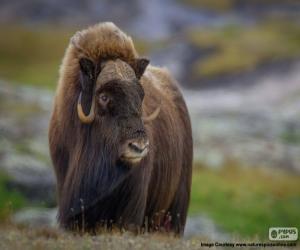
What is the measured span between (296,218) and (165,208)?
50.1ft

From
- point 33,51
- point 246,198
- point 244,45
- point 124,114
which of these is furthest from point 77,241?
point 33,51

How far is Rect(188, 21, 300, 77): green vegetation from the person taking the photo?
174 feet

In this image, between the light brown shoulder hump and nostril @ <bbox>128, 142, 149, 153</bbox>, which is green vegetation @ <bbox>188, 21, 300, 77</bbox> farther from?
nostril @ <bbox>128, 142, 149, 153</bbox>

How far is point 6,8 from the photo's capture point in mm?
76375

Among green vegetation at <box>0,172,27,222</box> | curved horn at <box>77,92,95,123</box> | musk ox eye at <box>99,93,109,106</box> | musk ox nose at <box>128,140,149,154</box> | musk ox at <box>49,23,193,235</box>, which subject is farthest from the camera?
green vegetation at <box>0,172,27,222</box>

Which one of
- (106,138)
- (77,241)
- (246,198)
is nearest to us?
(77,241)

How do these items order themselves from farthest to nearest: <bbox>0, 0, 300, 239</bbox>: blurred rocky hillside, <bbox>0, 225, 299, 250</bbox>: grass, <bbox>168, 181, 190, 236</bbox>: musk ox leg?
1. <bbox>0, 0, 300, 239</bbox>: blurred rocky hillside
2. <bbox>168, 181, 190, 236</bbox>: musk ox leg
3. <bbox>0, 225, 299, 250</bbox>: grass

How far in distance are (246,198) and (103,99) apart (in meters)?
17.9

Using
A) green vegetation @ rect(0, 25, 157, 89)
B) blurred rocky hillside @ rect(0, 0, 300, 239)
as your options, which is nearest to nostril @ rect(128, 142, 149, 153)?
blurred rocky hillside @ rect(0, 0, 300, 239)

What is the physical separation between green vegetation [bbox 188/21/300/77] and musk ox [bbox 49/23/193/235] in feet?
139

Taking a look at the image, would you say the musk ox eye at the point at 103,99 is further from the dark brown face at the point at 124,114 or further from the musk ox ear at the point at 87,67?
the musk ox ear at the point at 87,67

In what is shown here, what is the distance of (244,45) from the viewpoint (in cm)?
5997

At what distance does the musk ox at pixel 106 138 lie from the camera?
8688 mm

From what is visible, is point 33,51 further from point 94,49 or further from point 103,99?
point 103,99
